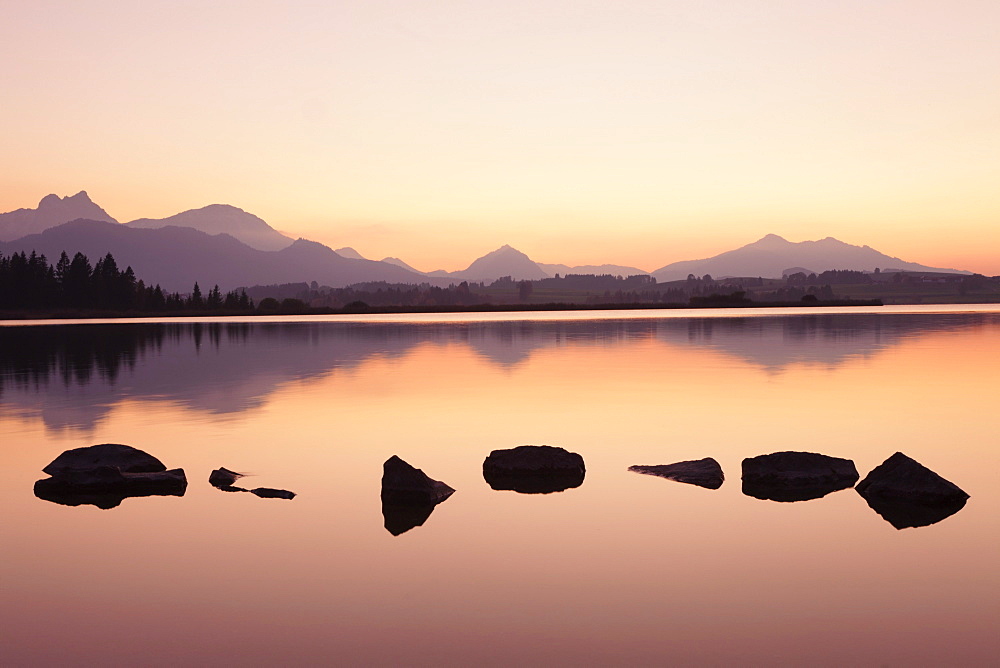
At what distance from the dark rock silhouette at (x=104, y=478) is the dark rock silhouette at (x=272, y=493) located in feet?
6.92

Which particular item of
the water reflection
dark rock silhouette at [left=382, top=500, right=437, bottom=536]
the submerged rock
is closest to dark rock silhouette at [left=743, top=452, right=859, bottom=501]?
dark rock silhouette at [left=382, top=500, right=437, bottom=536]

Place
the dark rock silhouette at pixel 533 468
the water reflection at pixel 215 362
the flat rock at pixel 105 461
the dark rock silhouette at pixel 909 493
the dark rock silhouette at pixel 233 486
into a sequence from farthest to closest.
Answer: the water reflection at pixel 215 362 < the dark rock silhouette at pixel 533 468 < the flat rock at pixel 105 461 < the dark rock silhouette at pixel 233 486 < the dark rock silhouette at pixel 909 493

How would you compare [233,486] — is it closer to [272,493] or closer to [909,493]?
[272,493]

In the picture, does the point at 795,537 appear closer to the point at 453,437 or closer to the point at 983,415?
the point at 453,437

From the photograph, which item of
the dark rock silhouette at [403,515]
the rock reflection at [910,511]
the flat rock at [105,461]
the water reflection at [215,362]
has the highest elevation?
the flat rock at [105,461]

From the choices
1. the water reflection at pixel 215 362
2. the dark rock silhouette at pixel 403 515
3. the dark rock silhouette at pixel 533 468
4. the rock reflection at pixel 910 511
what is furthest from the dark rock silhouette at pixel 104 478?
the rock reflection at pixel 910 511

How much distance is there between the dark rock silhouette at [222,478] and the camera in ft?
66.7

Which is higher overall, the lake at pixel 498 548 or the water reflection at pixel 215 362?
the lake at pixel 498 548

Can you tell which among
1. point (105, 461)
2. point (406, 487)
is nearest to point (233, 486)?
point (105, 461)

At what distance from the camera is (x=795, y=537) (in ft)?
51.0

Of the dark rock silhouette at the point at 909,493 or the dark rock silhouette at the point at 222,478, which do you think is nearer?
the dark rock silhouette at the point at 909,493

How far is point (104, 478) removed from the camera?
20188 millimetres

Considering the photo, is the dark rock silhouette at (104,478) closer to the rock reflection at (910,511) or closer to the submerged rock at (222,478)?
the submerged rock at (222,478)

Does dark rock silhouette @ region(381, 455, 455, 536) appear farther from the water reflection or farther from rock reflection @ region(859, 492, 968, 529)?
the water reflection
